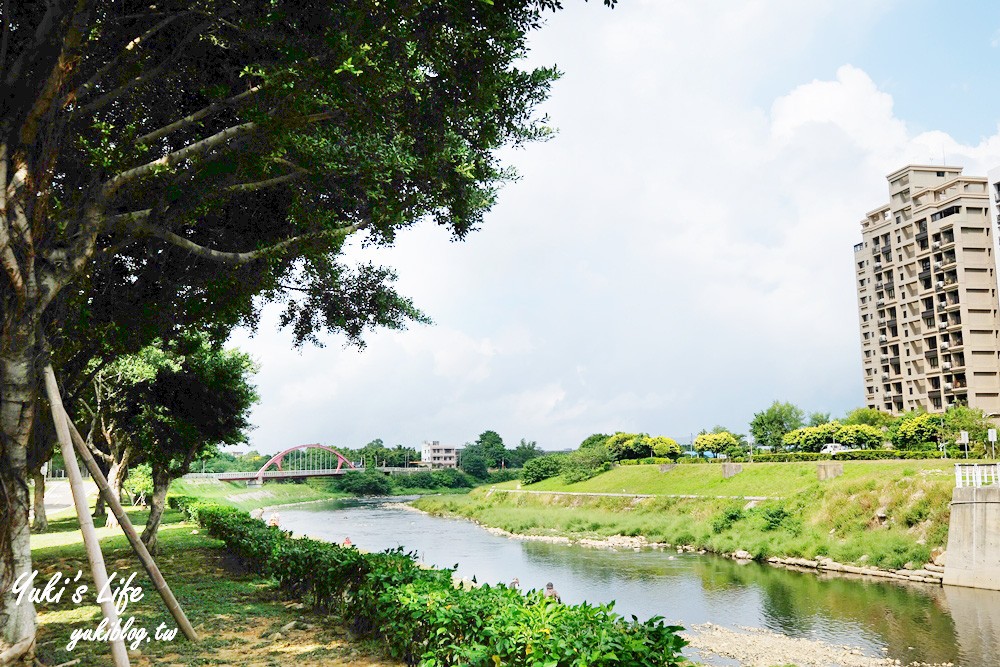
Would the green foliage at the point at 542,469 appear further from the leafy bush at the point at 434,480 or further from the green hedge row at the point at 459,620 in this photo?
the green hedge row at the point at 459,620

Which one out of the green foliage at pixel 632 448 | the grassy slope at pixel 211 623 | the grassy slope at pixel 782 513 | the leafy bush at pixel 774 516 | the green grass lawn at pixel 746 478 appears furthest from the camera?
the green foliage at pixel 632 448

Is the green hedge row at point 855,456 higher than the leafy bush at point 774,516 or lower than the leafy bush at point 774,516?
higher

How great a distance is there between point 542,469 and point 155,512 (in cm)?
5384

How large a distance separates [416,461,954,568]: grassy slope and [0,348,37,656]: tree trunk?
26381 mm

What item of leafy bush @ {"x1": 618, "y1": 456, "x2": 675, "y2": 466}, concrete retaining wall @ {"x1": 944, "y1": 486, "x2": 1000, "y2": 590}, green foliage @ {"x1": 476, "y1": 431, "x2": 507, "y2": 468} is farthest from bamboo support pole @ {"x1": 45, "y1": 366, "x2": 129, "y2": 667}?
green foliage @ {"x1": 476, "y1": 431, "x2": 507, "y2": 468}

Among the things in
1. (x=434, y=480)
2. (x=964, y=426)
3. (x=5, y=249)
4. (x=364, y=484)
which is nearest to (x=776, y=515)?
(x=964, y=426)

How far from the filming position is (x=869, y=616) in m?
19.5

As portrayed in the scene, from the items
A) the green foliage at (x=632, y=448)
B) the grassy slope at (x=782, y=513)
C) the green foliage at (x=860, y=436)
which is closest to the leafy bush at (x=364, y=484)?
the green foliage at (x=632, y=448)

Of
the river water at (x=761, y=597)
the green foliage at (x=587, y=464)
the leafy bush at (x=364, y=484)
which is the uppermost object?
the green foliage at (x=587, y=464)

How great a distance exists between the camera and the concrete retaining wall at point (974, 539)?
70.5ft

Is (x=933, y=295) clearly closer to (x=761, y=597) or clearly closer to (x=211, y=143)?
(x=761, y=597)

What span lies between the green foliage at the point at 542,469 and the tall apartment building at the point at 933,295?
34.0 meters

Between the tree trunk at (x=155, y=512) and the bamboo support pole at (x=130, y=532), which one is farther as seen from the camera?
the tree trunk at (x=155, y=512)

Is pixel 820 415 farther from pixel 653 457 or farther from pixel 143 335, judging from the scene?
pixel 143 335
